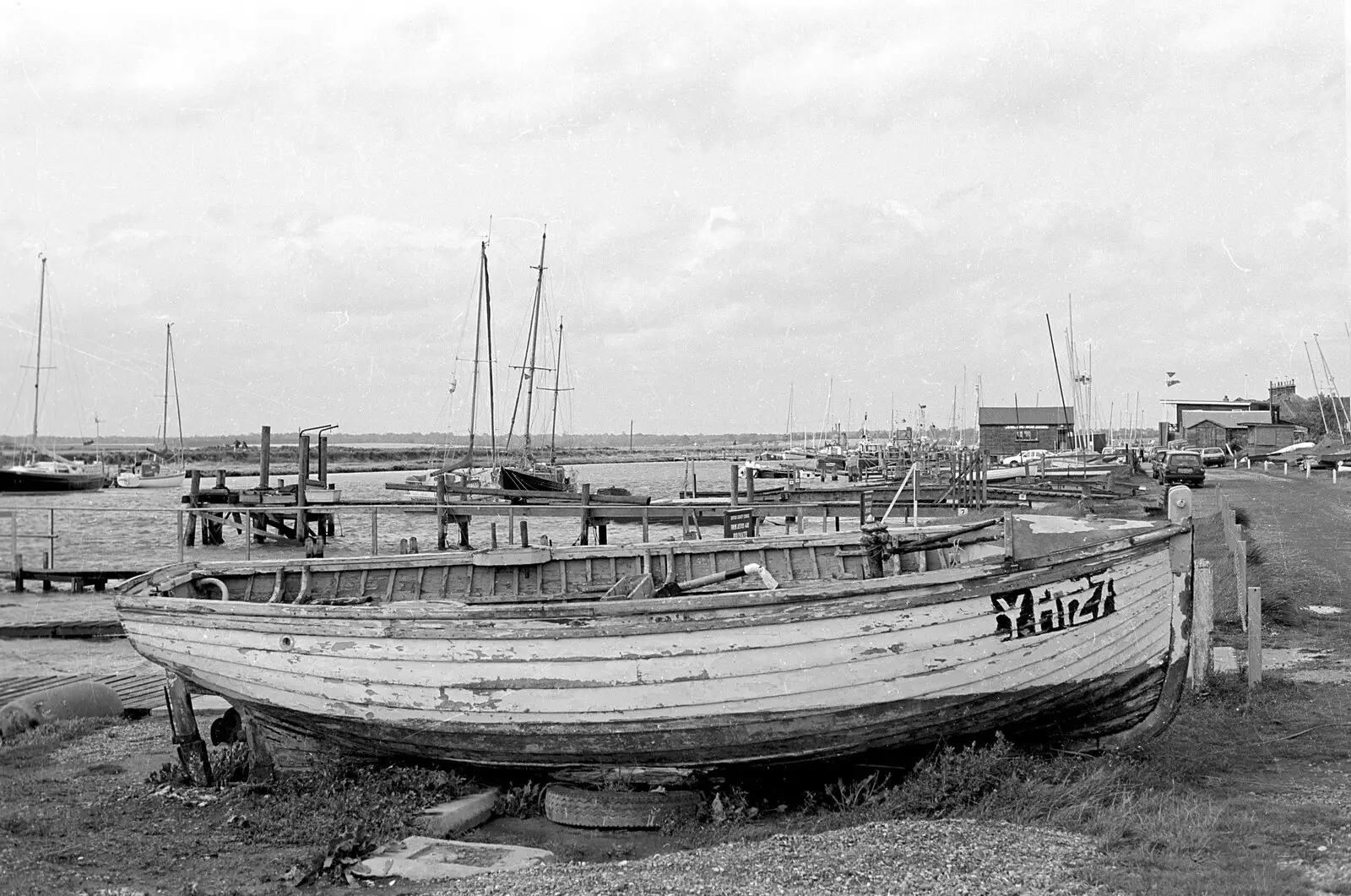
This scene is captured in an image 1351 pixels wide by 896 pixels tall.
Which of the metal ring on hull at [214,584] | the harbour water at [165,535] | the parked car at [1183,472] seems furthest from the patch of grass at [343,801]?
the parked car at [1183,472]

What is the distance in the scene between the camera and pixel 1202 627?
9.80 metres

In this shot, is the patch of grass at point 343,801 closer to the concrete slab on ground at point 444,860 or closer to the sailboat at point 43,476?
the concrete slab on ground at point 444,860

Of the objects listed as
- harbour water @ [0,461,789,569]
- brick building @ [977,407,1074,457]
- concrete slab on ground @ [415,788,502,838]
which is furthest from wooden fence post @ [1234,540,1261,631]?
brick building @ [977,407,1074,457]

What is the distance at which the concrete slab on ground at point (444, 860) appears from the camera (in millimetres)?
6445

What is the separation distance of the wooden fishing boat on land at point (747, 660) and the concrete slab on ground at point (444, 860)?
37.8 inches

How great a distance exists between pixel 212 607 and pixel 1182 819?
283 inches

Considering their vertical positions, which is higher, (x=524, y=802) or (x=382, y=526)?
(x=524, y=802)

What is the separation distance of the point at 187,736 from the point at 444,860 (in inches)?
131

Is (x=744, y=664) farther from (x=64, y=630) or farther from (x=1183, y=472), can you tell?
(x=1183, y=472)

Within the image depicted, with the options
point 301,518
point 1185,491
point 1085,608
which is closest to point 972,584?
point 1085,608

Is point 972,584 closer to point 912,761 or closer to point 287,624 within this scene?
point 912,761

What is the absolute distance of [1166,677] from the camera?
26.8 feet

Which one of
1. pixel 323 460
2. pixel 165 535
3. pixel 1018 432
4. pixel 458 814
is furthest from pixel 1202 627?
pixel 1018 432

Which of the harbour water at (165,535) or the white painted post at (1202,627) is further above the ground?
the white painted post at (1202,627)
